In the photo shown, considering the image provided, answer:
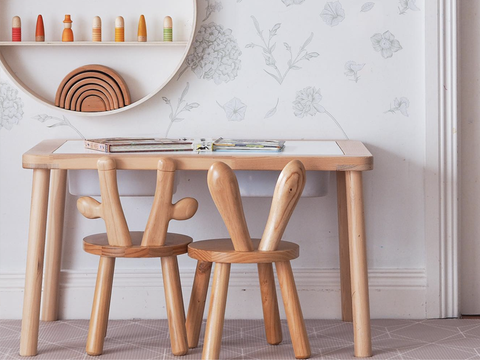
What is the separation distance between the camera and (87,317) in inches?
88.0

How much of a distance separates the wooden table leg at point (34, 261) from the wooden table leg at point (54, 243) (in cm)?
32

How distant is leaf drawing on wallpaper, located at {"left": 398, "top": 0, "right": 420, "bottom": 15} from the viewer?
216 centimetres

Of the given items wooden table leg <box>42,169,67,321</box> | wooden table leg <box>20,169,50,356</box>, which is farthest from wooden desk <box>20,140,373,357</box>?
wooden table leg <box>42,169,67,321</box>

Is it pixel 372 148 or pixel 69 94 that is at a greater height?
pixel 69 94

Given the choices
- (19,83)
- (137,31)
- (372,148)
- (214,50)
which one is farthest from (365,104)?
(19,83)

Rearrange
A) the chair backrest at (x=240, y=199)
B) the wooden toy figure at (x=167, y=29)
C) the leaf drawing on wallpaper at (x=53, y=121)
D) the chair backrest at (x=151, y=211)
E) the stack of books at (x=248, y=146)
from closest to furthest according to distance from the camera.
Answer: the chair backrest at (x=240, y=199) < the chair backrest at (x=151, y=211) < the stack of books at (x=248, y=146) < the wooden toy figure at (x=167, y=29) < the leaf drawing on wallpaper at (x=53, y=121)

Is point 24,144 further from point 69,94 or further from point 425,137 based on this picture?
point 425,137

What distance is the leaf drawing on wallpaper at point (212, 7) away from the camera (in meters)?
2.16

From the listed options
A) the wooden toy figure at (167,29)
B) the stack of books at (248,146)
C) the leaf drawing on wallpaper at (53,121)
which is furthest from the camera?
the leaf drawing on wallpaper at (53,121)

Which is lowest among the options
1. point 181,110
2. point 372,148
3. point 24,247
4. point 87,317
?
point 87,317

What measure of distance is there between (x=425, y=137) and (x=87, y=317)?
1327 millimetres

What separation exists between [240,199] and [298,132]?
24.9 inches

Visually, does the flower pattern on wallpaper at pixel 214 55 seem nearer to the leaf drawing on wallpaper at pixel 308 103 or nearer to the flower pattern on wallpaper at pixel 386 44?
the leaf drawing on wallpaper at pixel 308 103

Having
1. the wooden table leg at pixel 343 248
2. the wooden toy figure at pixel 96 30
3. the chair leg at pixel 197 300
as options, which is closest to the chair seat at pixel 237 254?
the chair leg at pixel 197 300
